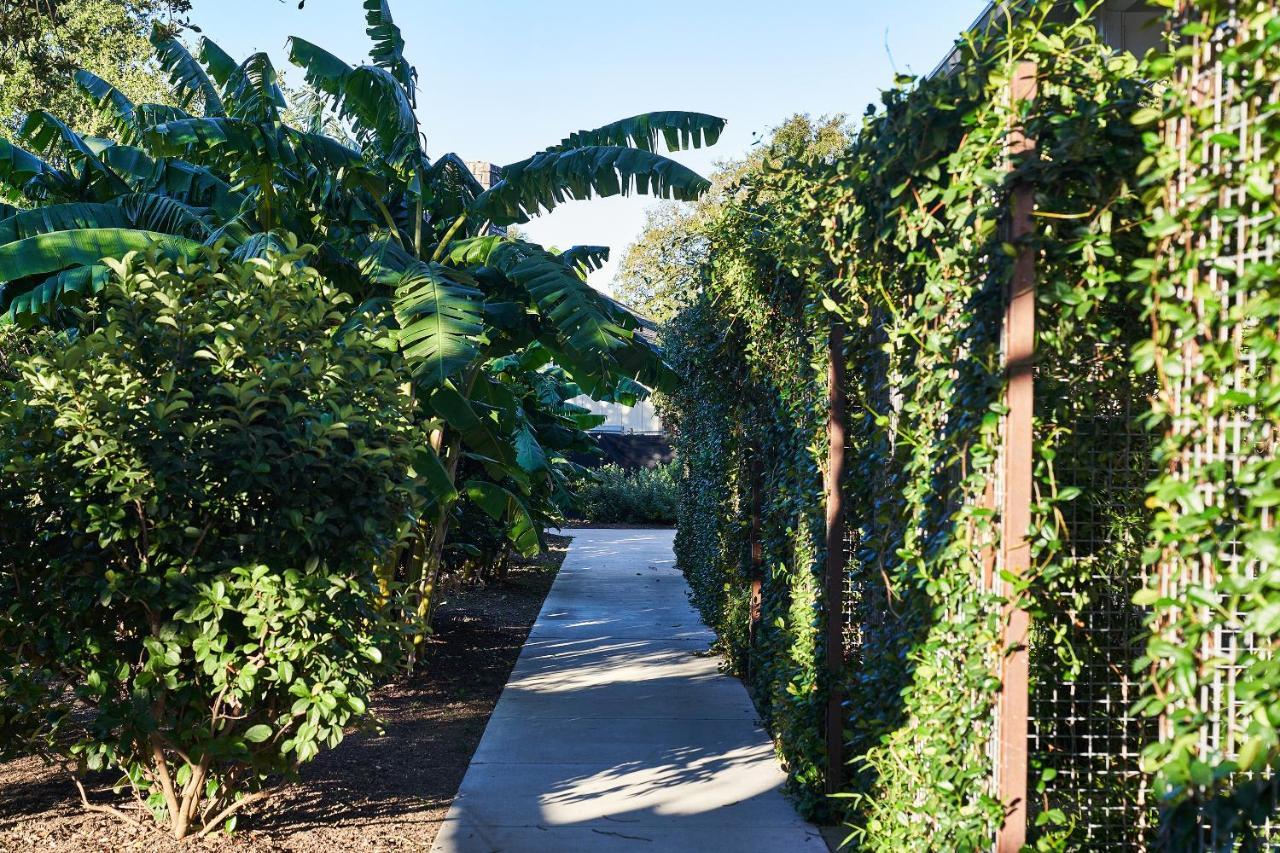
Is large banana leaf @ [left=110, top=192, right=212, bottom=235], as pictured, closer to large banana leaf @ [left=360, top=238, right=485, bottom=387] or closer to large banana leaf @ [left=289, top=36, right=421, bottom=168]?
large banana leaf @ [left=289, top=36, right=421, bottom=168]

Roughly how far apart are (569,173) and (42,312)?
14.8ft

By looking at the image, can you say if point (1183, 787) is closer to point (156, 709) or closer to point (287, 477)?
point (287, 477)

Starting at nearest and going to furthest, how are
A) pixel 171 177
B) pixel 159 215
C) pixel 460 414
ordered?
pixel 460 414 → pixel 159 215 → pixel 171 177

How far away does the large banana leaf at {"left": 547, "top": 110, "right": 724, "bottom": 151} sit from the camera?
9375 millimetres

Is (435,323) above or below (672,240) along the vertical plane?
below

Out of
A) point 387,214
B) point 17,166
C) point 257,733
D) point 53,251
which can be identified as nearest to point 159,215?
point 17,166

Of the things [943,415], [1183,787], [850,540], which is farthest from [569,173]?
[1183,787]

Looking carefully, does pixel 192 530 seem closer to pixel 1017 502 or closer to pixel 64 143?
pixel 1017 502

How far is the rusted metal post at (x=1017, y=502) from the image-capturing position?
315 cm

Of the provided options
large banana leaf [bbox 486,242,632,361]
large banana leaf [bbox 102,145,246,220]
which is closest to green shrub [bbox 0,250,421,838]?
large banana leaf [bbox 486,242,632,361]

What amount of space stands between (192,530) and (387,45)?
247 inches

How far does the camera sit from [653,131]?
9406mm

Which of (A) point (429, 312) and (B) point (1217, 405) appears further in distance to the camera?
(A) point (429, 312)

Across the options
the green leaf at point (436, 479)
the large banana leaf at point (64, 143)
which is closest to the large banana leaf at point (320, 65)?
the large banana leaf at point (64, 143)
